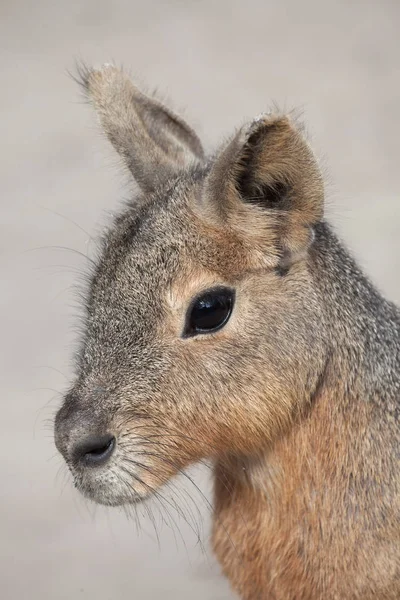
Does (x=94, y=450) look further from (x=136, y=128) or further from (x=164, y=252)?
(x=136, y=128)

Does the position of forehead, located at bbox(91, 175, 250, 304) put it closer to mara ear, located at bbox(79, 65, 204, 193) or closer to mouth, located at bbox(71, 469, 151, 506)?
mara ear, located at bbox(79, 65, 204, 193)

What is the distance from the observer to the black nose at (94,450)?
2932mm

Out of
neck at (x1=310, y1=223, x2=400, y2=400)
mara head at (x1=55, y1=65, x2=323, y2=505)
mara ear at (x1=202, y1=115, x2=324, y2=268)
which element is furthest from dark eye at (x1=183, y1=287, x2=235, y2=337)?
neck at (x1=310, y1=223, x2=400, y2=400)

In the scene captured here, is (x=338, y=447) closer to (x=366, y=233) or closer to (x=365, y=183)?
(x=366, y=233)

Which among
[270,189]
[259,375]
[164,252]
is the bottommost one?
[259,375]

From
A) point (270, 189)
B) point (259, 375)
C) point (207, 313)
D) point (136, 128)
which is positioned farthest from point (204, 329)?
point (136, 128)

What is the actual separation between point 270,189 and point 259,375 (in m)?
0.50

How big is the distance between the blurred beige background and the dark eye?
0.49m

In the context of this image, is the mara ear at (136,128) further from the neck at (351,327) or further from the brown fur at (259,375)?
the neck at (351,327)

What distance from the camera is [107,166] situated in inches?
161

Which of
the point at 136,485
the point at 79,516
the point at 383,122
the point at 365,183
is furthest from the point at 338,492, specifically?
the point at 383,122

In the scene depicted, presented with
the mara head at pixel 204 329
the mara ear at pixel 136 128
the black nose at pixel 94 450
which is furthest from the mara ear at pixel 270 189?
the black nose at pixel 94 450

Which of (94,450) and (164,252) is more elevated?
(164,252)

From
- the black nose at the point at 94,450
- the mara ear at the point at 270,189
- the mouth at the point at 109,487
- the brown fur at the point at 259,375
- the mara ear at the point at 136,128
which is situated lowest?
the mouth at the point at 109,487
